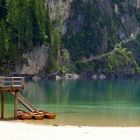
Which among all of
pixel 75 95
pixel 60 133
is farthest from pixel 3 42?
pixel 60 133

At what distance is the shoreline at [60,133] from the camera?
4141cm

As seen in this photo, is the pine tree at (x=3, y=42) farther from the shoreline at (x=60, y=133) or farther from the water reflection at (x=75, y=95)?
the shoreline at (x=60, y=133)

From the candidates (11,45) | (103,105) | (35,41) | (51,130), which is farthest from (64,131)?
(35,41)

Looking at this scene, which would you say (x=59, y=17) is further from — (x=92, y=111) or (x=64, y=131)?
(x=64, y=131)

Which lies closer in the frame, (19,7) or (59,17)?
(19,7)

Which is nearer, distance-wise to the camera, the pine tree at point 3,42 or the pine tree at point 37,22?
the pine tree at point 3,42

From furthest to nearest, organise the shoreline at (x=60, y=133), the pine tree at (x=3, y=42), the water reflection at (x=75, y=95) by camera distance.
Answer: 1. the pine tree at (x=3, y=42)
2. the water reflection at (x=75, y=95)
3. the shoreline at (x=60, y=133)

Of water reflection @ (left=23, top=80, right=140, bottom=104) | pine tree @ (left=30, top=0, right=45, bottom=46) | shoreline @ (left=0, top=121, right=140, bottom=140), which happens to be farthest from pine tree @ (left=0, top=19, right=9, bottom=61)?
shoreline @ (left=0, top=121, right=140, bottom=140)

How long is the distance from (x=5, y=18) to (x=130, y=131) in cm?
11207

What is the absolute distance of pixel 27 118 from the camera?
2269 inches

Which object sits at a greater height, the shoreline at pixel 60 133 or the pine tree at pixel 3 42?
the pine tree at pixel 3 42

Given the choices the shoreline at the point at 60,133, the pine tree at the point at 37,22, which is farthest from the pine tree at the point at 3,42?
the shoreline at the point at 60,133

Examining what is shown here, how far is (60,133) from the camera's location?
4441 cm

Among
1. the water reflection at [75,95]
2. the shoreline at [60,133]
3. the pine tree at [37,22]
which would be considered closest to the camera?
the shoreline at [60,133]
